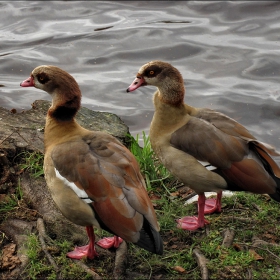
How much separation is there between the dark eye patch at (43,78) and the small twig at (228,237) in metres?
2.09

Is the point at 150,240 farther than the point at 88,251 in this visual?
No

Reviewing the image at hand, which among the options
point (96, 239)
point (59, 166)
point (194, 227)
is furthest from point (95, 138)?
point (194, 227)

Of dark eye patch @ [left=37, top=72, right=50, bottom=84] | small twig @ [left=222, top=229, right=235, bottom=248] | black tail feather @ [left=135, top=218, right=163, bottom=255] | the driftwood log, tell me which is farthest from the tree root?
small twig @ [left=222, top=229, right=235, bottom=248]

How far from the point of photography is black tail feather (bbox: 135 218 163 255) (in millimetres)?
4270

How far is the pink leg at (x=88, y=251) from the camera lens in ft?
15.5

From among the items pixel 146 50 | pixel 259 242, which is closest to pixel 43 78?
pixel 259 242

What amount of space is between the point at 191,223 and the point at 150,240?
1116 millimetres

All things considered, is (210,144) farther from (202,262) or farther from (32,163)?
(32,163)

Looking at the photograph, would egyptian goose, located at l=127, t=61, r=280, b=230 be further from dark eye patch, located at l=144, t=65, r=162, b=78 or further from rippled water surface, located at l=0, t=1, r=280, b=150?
rippled water surface, located at l=0, t=1, r=280, b=150

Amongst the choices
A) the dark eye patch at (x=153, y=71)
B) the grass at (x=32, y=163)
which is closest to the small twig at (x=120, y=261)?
the grass at (x=32, y=163)

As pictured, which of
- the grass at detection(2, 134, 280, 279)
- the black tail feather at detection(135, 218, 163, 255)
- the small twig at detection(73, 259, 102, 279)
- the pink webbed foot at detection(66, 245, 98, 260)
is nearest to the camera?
the black tail feather at detection(135, 218, 163, 255)

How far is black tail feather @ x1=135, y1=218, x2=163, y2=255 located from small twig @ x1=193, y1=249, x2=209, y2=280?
0.46 m

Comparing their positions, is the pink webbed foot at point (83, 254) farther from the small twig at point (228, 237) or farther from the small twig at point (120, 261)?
the small twig at point (228, 237)

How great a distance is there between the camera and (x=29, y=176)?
589cm
